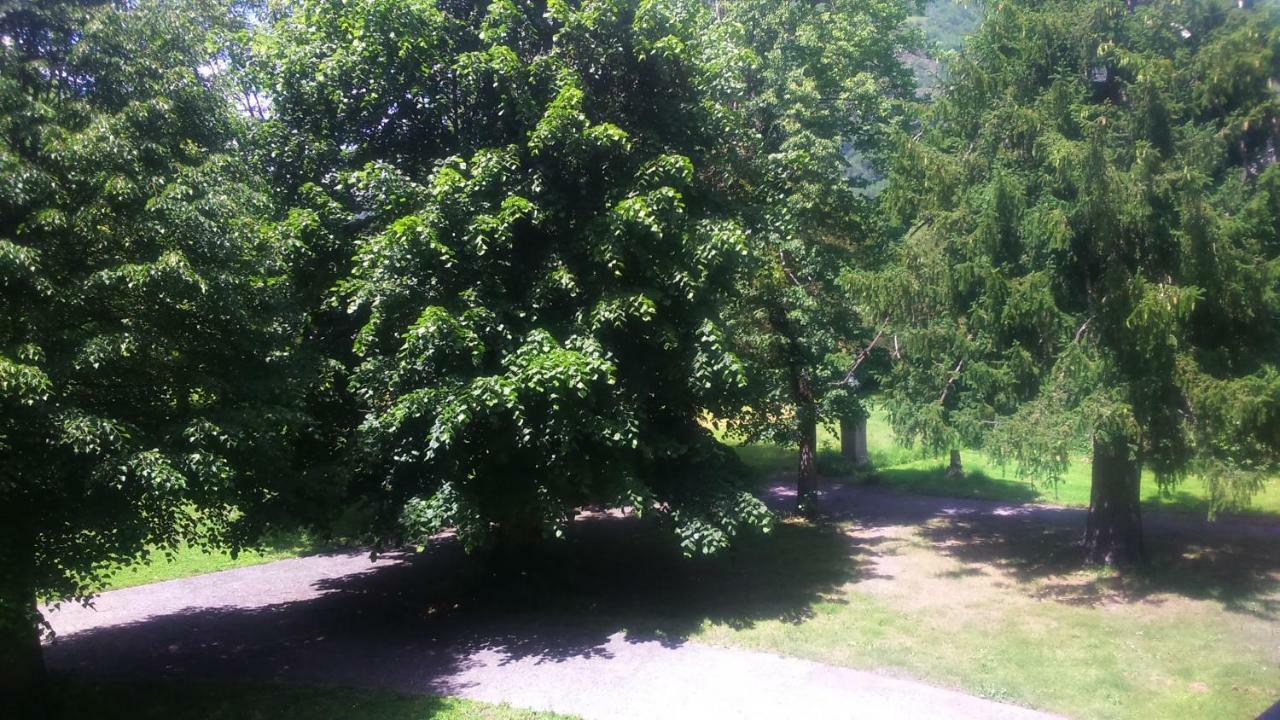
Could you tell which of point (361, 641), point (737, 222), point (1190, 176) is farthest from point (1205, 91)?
point (361, 641)

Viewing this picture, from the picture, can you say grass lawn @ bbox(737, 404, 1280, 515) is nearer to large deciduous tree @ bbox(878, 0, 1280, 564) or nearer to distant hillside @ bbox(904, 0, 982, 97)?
large deciduous tree @ bbox(878, 0, 1280, 564)

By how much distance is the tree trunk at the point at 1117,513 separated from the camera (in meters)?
10.3

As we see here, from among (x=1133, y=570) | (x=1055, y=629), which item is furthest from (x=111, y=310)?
(x=1133, y=570)

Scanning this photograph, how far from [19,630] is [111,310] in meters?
2.74

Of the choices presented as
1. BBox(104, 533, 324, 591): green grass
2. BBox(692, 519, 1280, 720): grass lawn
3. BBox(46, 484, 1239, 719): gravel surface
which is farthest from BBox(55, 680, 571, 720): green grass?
BBox(104, 533, 324, 591): green grass

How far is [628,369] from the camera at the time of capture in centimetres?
916

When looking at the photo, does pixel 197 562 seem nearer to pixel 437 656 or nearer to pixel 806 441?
pixel 437 656

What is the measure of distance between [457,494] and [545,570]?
3675 millimetres

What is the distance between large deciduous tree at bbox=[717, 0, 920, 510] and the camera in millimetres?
11578

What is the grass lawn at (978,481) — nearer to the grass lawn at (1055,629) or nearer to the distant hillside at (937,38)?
the grass lawn at (1055,629)

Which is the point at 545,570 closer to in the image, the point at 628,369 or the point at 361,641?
the point at 361,641

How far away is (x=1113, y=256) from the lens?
8641mm

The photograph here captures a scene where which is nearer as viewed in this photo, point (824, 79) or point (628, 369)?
point (628, 369)

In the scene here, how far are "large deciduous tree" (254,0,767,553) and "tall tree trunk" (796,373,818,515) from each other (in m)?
3.71
